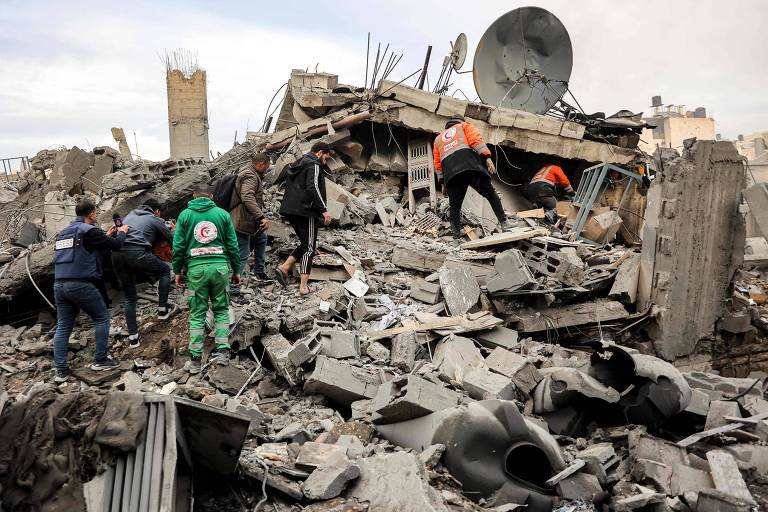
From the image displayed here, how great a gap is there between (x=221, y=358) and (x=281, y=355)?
1.84 ft

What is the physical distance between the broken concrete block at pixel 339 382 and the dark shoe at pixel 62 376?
7.92 feet

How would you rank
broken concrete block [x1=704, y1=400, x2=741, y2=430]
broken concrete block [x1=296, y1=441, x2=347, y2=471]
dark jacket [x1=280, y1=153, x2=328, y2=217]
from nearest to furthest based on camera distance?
1. broken concrete block [x1=296, y1=441, x2=347, y2=471]
2. broken concrete block [x1=704, y1=400, x2=741, y2=430]
3. dark jacket [x1=280, y1=153, x2=328, y2=217]

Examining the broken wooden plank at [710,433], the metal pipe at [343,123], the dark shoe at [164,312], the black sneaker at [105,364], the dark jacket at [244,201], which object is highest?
the metal pipe at [343,123]

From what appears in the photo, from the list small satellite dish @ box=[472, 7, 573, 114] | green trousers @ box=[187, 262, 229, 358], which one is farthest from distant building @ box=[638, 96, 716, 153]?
green trousers @ box=[187, 262, 229, 358]

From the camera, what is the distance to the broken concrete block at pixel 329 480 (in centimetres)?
341

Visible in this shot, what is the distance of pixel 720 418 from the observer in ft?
16.4

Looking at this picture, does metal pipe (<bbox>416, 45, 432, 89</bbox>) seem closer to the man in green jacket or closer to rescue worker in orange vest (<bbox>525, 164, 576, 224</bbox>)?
rescue worker in orange vest (<bbox>525, 164, 576, 224</bbox>)

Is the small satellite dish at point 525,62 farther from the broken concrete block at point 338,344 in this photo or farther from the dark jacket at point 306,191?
the broken concrete block at point 338,344

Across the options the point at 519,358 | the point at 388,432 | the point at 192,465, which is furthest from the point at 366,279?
the point at 192,465

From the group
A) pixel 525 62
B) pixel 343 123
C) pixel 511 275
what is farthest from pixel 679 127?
pixel 511 275

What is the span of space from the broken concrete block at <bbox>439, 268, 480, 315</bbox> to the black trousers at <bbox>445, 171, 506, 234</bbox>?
1688 millimetres

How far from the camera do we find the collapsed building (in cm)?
331

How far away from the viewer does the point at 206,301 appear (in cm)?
557

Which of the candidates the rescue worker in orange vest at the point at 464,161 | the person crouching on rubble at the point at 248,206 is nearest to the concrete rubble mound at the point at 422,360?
the person crouching on rubble at the point at 248,206
